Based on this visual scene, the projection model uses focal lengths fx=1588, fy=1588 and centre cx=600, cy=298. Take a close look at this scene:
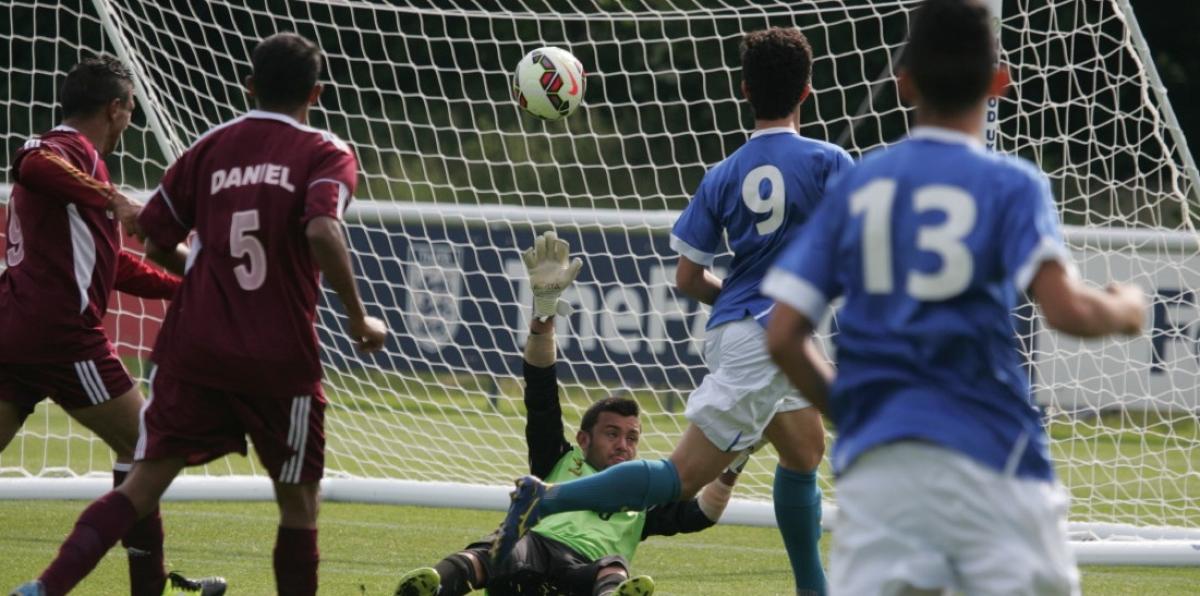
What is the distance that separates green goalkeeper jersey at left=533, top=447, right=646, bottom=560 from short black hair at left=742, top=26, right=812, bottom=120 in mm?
1326

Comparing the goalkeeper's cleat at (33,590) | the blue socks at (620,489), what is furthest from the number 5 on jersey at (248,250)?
the blue socks at (620,489)

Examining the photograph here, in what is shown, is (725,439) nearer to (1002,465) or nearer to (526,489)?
(526,489)

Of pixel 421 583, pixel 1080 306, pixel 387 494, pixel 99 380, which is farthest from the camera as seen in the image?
pixel 387 494

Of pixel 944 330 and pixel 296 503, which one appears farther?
pixel 296 503

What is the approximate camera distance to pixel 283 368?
156 inches

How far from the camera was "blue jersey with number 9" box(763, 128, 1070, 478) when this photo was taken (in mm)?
2619

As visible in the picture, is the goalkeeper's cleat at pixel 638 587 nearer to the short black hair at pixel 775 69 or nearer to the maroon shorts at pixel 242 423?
the maroon shorts at pixel 242 423

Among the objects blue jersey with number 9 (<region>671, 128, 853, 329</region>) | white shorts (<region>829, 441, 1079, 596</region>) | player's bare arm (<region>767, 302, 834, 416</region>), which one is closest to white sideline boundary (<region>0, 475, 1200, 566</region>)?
blue jersey with number 9 (<region>671, 128, 853, 329</region>)

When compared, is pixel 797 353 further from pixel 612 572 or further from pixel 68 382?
pixel 68 382

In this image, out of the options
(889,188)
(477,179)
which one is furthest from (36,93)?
(889,188)

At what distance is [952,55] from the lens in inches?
107

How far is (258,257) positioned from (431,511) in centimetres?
399

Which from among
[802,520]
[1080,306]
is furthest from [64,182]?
[1080,306]

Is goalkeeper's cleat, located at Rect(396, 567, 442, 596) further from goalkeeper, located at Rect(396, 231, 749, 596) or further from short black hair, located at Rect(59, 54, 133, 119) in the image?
short black hair, located at Rect(59, 54, 133, 119)
